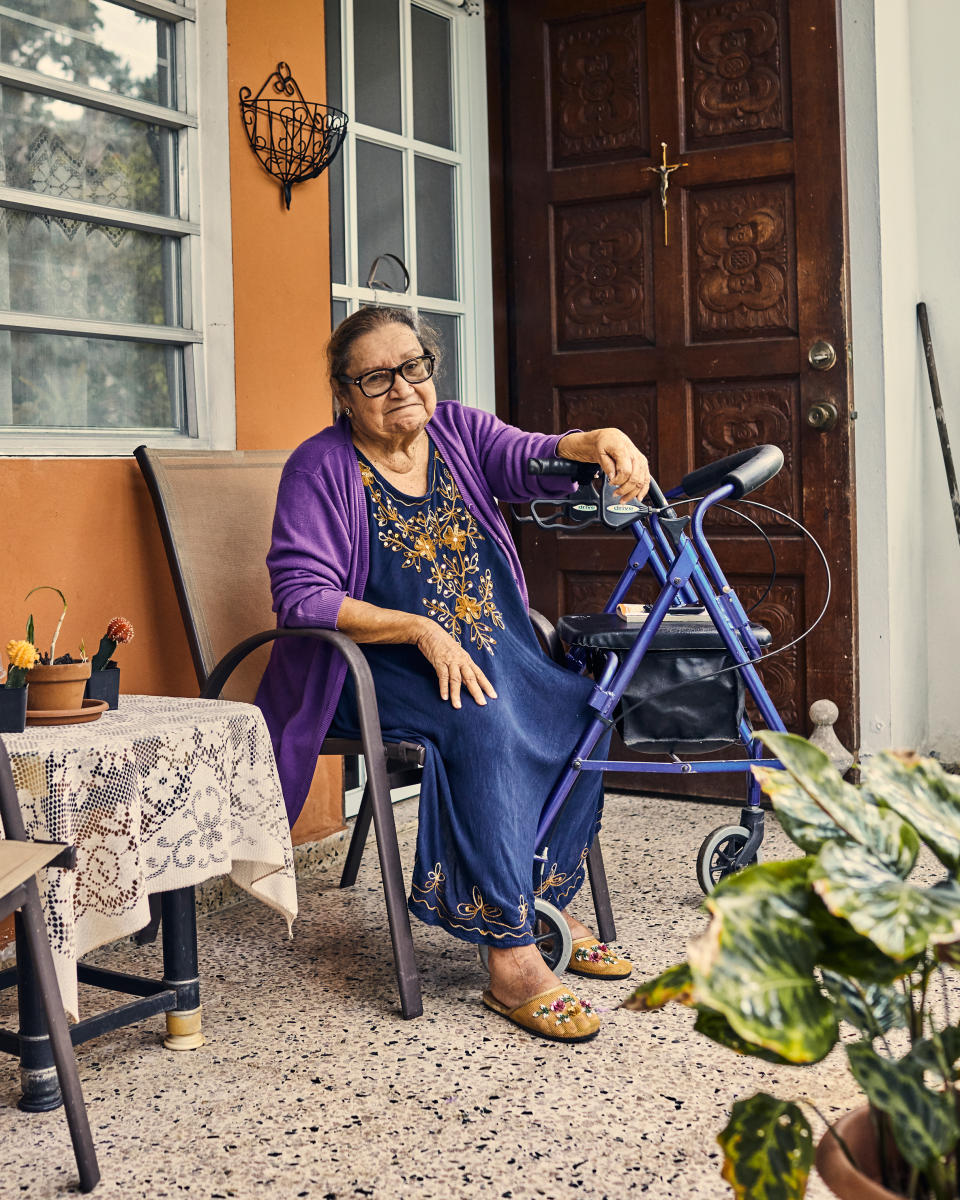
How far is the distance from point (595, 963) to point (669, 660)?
575mm

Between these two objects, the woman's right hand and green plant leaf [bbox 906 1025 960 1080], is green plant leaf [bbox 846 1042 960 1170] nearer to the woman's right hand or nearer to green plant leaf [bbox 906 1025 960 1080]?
green plant leaf [bbox 906 1025 960 1080]

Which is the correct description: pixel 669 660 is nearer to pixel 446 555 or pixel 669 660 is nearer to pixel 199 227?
pixel 446 555

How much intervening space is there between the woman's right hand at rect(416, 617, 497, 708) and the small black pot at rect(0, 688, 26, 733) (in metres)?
0.70

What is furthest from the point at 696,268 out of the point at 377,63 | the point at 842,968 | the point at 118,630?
the point at 842,968

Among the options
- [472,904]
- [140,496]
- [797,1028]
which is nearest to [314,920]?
[472,904]

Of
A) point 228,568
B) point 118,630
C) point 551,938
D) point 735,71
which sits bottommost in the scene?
point 551,938

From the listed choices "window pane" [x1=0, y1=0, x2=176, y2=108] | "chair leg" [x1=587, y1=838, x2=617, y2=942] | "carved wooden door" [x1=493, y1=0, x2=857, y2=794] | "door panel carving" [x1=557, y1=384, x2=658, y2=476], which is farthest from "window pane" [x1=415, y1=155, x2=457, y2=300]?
"chair leg" [x1=587, y1=838, x2=617, y2=942]

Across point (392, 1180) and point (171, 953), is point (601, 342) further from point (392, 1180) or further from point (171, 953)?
point (392, 1180)

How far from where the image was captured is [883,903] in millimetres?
790

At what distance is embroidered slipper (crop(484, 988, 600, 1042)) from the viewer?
2066 mm

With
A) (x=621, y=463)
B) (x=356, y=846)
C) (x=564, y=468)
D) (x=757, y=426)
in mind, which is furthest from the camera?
(x=757, y=426)

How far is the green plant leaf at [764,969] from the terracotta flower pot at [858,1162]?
0.10 meters

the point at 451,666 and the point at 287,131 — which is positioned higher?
the point at 287,131

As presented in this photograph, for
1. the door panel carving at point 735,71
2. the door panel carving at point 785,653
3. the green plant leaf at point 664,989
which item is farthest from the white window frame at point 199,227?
the green plant leaf at point 664,989
